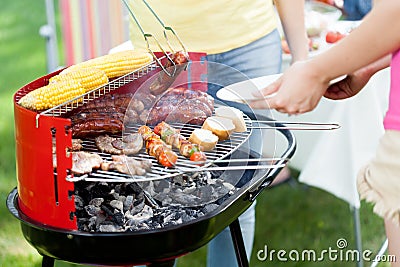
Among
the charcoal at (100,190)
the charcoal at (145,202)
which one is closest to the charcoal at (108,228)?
the charcoal at (145,202)

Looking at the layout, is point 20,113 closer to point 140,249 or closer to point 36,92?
point 36,92

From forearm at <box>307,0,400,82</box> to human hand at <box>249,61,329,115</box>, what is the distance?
0.03m

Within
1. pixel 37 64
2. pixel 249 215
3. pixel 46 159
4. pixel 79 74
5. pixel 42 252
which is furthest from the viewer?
pixel 37 64

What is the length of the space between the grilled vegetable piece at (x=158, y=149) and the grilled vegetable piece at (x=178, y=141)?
→ 20 millimetres

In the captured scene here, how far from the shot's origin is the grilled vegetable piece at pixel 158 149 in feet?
5.47

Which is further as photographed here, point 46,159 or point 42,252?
point 42,252

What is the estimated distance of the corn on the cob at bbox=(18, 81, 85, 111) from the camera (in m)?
1.70

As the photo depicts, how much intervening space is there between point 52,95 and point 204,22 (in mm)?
826

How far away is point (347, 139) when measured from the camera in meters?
2.96

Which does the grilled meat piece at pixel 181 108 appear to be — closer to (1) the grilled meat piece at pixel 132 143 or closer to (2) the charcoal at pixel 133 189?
(1) the grilled meat piece at pixel 132 143

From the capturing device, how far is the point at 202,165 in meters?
1.68

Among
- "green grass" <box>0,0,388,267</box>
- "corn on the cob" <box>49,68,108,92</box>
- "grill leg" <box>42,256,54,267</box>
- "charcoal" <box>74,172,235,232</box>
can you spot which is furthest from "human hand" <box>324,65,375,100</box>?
"green grass" <box>0,0,388,267</box>

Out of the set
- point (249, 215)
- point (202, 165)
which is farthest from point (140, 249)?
point (249, 215)

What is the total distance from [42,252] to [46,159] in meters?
0.27
